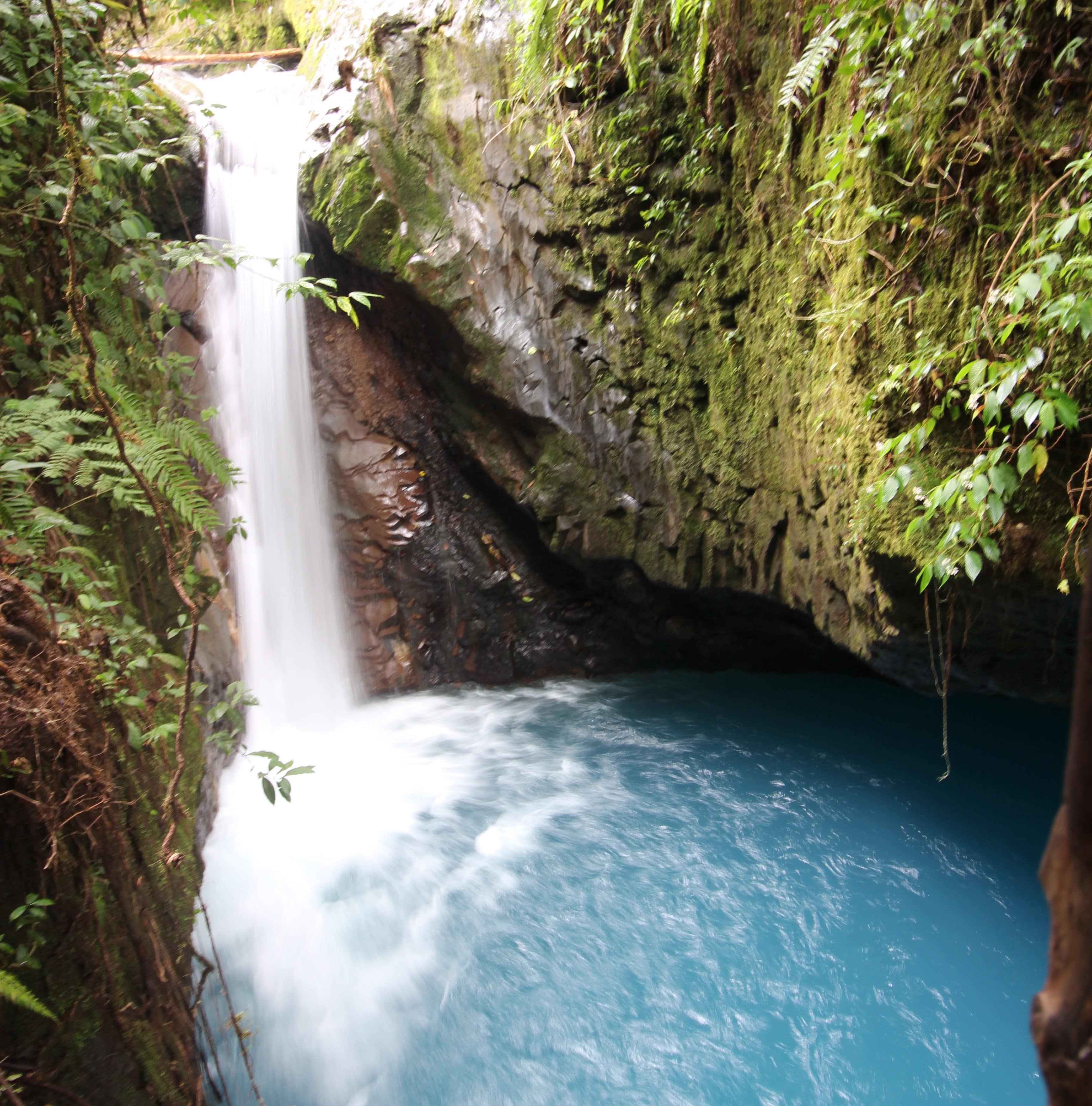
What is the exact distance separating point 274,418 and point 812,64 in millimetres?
4745

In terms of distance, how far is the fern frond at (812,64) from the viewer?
10.3ft

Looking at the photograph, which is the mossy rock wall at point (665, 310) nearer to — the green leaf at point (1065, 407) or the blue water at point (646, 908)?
the green leaf at point (1065, 407)

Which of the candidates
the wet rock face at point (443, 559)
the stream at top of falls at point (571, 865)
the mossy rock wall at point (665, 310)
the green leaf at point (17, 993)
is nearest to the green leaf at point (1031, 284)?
the mossy rock wall at point (665, 310)

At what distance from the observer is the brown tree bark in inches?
26.9

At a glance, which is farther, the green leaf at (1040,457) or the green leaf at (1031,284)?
the green leaf at (1040,457)

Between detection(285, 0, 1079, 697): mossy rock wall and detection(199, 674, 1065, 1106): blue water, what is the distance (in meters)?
1.14

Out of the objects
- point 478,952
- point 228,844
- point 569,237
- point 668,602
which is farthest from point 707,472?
point 228,844

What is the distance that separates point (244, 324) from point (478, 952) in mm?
5282

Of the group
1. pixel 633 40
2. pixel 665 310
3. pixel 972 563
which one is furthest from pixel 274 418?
pixel 972 563

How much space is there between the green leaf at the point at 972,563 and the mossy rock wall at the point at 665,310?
0.51 m

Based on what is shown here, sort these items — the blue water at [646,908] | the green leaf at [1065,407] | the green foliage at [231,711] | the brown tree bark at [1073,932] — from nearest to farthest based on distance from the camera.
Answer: the brown tree bark at [1073,932], the green leaf at [1065,407], the green foliage at [231,711], the blue water at [646,908]

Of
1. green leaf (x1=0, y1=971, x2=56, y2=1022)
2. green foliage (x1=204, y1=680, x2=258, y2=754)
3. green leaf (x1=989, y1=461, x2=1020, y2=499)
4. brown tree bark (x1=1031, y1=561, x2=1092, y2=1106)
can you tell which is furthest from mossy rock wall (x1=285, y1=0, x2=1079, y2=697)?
green leaf (x1=0, y1=971, x2=56, y2=1022)

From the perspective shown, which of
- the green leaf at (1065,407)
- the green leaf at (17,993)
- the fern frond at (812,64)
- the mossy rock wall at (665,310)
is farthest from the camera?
the mossy rock wall at (665,310)

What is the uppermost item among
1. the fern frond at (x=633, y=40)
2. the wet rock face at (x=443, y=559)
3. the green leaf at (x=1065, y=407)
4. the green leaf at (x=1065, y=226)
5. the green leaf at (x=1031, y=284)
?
the fern frond at (x=633, y=40)
